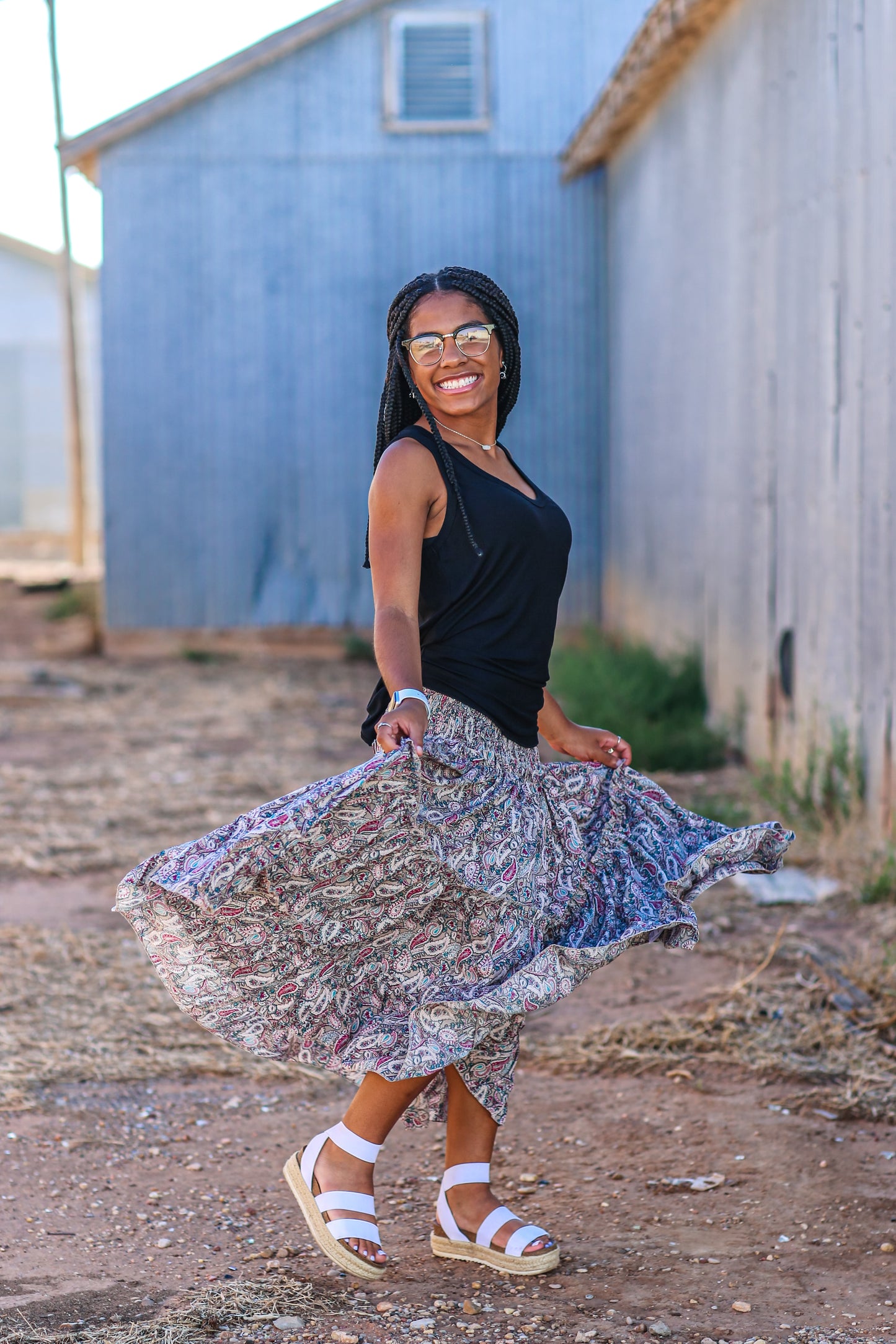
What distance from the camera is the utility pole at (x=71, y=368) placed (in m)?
16.5

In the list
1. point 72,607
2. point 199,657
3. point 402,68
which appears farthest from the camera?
point 72,607

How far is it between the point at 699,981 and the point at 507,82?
9386mm

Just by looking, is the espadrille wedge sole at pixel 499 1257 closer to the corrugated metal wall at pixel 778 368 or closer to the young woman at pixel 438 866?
the young woman at pixel 438 866

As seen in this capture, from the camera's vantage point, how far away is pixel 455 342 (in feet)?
8.93

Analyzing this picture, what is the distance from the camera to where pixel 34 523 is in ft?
87.8

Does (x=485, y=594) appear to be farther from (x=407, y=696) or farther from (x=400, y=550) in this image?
(x=407, y=696)

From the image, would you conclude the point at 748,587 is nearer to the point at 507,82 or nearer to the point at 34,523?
the point at 507,82

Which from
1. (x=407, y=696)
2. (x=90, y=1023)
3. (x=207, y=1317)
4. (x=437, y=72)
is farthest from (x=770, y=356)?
(x=437, y=72)

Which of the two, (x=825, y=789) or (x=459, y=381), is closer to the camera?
(x=459, y=381)

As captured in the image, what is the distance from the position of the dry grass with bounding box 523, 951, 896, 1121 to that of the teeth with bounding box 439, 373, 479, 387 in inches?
77.4

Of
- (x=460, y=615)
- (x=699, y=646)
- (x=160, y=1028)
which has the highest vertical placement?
(x=460, y=615)

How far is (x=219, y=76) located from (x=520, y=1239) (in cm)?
1082

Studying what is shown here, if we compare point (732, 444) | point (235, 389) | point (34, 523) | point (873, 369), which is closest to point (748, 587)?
point (732, 444)

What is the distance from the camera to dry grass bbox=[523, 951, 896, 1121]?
359cm
